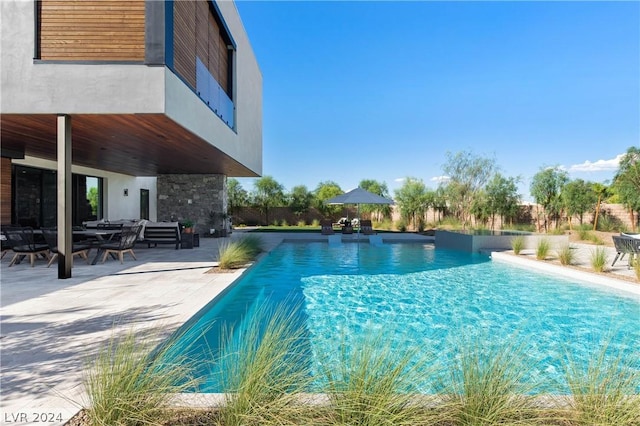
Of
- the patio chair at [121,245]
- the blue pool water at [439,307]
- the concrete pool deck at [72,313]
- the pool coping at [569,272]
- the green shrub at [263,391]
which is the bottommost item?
the blue pool water at [439,307]

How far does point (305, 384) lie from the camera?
2068mm

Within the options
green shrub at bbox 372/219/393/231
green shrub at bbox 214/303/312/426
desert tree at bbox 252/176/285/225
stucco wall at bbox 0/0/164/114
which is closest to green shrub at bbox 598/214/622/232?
green shrub at bbox 372/219/393/231

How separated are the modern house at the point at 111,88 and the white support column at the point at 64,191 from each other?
2 cm

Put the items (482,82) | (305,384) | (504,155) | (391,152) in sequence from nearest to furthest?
(305,384) < (482,82) < (504,155) < (391,152)

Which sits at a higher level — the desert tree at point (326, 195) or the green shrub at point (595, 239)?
the desert tree at point (326, 195)

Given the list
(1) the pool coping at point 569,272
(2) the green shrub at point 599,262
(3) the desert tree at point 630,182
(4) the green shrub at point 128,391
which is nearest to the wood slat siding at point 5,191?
(4) the green shrub at point 128,391

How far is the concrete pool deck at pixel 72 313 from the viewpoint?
2486 mm

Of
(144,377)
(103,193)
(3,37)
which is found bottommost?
(144,377)

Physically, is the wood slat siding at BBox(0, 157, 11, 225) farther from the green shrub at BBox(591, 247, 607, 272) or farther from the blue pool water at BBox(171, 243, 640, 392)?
the green shrub at BBox(591, 247, 607, 272)

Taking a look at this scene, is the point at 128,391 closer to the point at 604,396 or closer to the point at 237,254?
the point at 604,396

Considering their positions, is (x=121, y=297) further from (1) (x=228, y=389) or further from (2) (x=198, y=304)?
(1) (x=228, y=389)

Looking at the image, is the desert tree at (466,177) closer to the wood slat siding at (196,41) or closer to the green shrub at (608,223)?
the green shrub at (608,223)

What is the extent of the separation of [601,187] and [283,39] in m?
18.6

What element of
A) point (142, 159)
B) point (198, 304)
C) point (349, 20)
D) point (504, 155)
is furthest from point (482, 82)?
point (198, 304)
